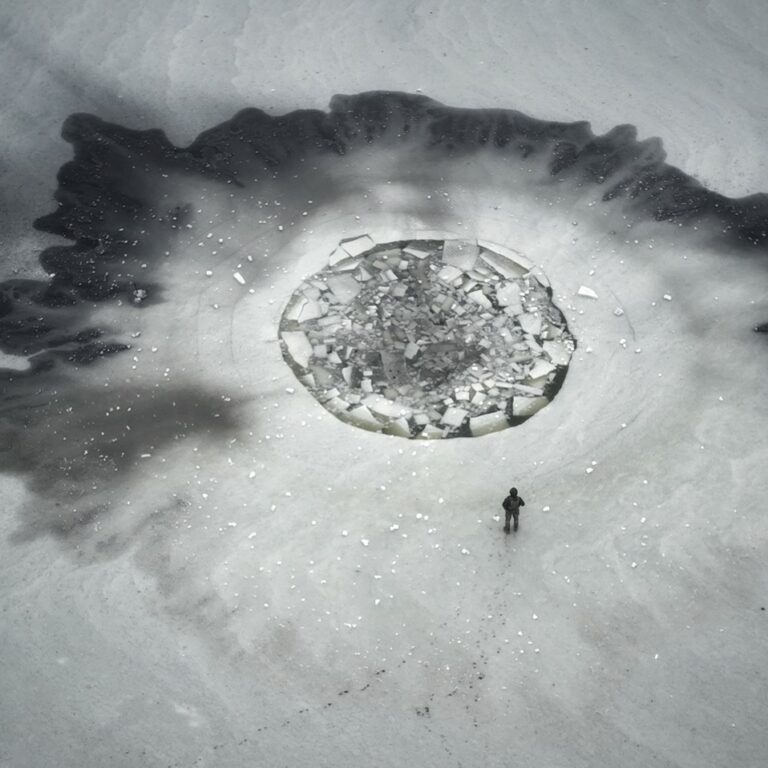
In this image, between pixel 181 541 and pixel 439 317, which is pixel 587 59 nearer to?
pixel 439 317

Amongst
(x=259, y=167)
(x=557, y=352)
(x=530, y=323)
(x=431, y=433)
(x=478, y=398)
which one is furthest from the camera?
(x=259, y=167)

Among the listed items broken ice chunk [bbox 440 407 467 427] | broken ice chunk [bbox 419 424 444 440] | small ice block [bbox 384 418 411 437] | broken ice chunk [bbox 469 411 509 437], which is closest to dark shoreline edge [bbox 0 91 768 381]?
small ice block [bbox 384 418 411 437]

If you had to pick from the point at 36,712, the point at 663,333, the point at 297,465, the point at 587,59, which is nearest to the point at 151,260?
the point at 297,465

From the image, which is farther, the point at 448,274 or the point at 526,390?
the point at 448,274

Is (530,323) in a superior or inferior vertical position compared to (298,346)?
superior

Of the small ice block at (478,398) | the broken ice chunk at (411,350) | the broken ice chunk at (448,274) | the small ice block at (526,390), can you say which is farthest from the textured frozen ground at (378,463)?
the broken ice chunk at (411,350)

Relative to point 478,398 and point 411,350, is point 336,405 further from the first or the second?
point 478,398

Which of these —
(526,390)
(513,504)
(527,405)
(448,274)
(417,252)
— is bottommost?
(513,504)

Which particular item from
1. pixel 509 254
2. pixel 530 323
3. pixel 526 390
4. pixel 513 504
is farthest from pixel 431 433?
pixel 509 254
